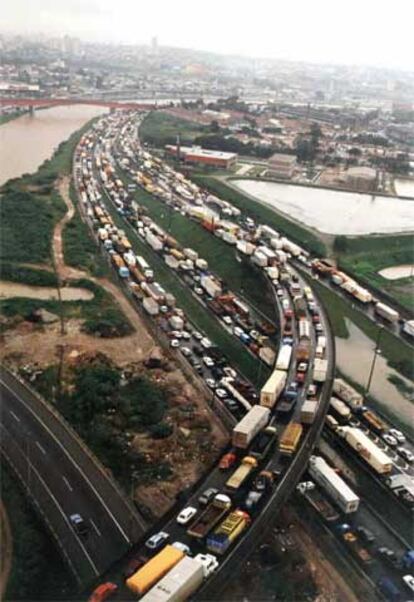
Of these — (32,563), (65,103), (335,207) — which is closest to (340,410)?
(32,563)

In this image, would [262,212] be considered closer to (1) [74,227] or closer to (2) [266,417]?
(1) [74,227]

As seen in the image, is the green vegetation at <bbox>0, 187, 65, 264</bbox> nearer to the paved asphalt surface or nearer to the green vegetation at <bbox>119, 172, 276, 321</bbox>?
the green vegetation at <bbox>119, 172, 276, 321</bbox>

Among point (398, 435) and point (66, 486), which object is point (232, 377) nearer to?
point (398, 435)

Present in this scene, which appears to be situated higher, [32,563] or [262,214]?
[262,214]

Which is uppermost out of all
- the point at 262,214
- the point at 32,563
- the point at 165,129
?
the point at 165,129

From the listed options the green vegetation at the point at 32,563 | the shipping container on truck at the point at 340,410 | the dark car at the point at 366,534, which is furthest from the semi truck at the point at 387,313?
the green vegetation at the point at 32,563

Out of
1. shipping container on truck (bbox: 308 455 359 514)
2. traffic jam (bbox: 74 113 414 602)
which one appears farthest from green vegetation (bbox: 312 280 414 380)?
shipping container on truck (bbox: 308 455 359 514)
